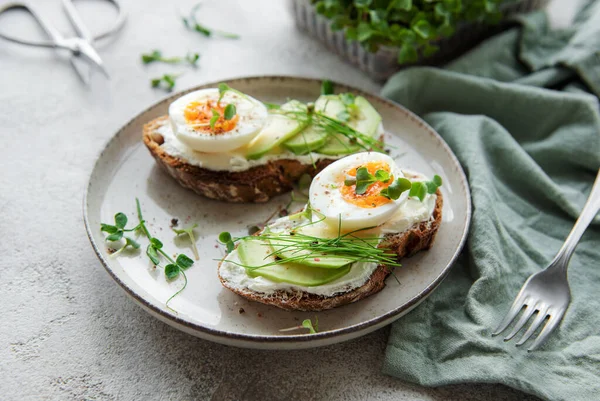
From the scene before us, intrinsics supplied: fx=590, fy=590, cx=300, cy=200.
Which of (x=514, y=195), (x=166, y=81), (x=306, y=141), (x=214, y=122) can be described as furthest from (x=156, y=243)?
(x=514, y=195)

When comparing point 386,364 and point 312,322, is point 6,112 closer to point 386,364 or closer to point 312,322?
point 312,322

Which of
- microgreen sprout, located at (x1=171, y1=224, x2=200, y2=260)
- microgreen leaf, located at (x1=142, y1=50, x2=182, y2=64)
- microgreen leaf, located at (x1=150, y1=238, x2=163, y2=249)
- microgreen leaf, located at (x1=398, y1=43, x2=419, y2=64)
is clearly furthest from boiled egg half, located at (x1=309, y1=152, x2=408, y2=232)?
microgreen leaf, located at (x1=142, y1=50, x2=182, y2=64)

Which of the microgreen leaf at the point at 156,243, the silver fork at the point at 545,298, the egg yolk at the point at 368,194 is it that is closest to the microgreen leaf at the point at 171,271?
the microgreen leaf at the point at 156,243

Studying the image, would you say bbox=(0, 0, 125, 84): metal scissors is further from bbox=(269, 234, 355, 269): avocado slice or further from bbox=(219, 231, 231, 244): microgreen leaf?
bbox=(269, 234, 355, 269): avocado slice

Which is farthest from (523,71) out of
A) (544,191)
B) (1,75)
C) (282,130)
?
(1,75)

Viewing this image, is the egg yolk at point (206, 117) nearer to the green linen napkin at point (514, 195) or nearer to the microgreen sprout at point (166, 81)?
the microgreen sprout at point (166, 81)

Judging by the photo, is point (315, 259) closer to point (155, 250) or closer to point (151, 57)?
point (155, 250)
